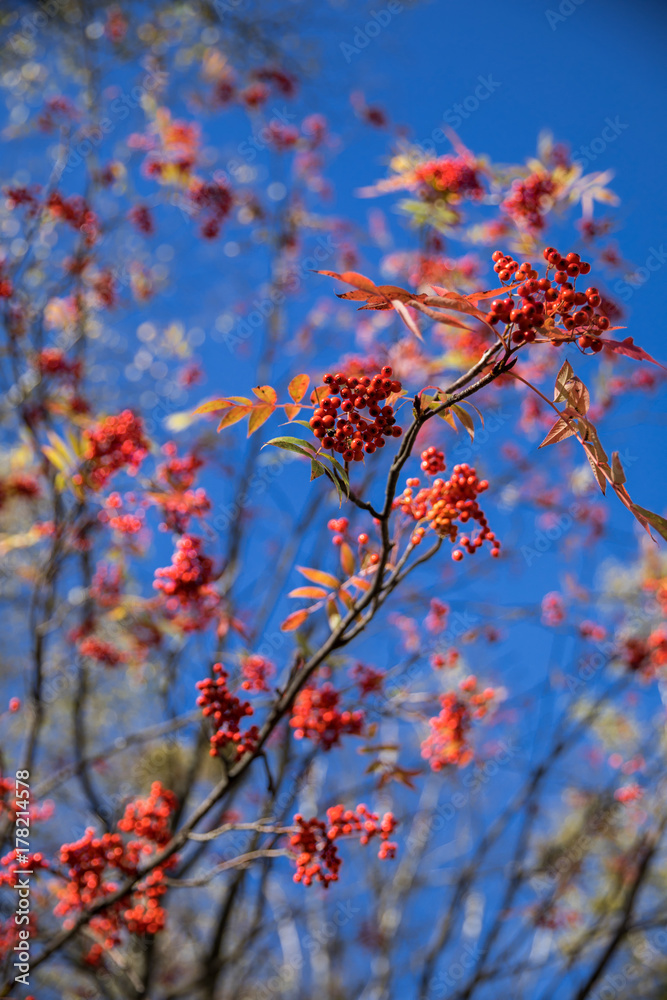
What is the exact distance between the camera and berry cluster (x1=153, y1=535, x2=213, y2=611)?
269 cm

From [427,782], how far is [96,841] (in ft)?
14.7

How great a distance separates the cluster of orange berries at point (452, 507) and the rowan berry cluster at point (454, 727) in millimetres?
1412

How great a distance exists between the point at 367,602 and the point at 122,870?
1.57 m

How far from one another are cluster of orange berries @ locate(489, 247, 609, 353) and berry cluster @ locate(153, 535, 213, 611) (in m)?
1.76

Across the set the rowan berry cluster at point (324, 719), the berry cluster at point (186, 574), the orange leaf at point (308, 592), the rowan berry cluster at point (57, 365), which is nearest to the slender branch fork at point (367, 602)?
the orange leaf at point (308, 592)

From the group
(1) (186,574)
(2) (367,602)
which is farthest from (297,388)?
(1) (186,574)

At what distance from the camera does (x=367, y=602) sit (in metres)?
1.77

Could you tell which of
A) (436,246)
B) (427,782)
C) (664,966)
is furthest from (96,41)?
(664,966)

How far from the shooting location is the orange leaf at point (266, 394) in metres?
1.64

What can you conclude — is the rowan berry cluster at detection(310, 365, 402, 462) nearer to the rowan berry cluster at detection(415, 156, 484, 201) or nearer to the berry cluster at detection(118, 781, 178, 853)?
the berry cluster at detection(118, 781, 178, 853)

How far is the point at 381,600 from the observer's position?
1816 mm

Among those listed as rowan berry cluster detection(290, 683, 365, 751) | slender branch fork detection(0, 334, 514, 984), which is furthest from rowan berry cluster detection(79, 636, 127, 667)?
rowan berry cluster detection(290, 683, 365, 751)

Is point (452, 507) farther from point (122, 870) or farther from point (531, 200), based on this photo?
point (531, 200)

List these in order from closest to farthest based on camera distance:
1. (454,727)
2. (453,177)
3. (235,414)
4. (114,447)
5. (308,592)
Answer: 1. (235,414)
2. (308,592)
3. (454,727)
4. (114,447)
5. (453,177)
